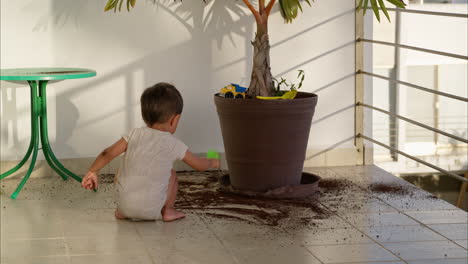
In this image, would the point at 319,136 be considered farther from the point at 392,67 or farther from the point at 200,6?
the point at 392,67

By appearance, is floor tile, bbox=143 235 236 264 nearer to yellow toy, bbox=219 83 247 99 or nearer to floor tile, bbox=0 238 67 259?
floor tile, bbox=0 238 67 259

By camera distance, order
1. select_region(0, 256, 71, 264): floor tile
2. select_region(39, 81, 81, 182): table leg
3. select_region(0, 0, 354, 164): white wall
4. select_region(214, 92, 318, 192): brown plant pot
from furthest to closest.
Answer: select_region(0, 0, 354, 164): white wall → select_region(39, 81, 81, 182): table leg → select_region(214, 92, 318, 192): brown plant pot → select_region(0, 256, 71, 264): floor tile

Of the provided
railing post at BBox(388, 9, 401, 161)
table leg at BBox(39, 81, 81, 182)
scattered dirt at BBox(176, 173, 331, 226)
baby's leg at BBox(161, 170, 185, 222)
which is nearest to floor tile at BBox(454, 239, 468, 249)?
scattered dirt at BBox(176, 173, 331, 226)

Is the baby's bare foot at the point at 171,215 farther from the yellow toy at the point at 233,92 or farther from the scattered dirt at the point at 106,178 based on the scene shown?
the scattered dirt at the point at 106,178

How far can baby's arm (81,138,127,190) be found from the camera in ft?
11.6

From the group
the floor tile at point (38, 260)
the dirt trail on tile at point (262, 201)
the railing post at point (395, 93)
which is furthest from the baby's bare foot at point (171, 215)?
the railing post at point (395, 93)

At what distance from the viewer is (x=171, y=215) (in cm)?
383

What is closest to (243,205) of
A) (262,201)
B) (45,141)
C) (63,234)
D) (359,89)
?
(262,201)

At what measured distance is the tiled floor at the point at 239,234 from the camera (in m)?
3.29

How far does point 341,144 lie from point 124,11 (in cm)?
162

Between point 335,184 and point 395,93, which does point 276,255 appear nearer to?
point 335,184

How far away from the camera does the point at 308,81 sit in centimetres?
512

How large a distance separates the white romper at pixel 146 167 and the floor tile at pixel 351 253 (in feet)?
2.57

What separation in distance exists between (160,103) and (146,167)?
30 centimetres
